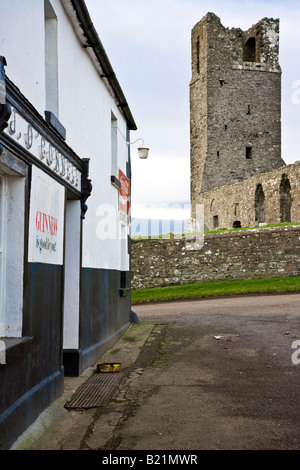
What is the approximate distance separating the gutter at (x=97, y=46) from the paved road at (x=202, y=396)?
5.14m

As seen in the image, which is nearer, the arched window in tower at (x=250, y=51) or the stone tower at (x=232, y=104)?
the stone tower at (x=232, y=104)

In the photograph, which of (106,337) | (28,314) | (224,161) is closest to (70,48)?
(28,314)

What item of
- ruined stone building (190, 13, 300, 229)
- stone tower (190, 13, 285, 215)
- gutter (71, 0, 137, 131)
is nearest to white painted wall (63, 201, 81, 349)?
gutter (71, 0, 137, 131)

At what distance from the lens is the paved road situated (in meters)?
4.67

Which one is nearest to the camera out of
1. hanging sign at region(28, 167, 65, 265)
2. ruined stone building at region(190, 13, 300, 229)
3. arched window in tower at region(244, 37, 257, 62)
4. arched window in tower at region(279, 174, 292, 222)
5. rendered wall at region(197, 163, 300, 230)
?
hanging sign at region(28, 167, 65, 265)

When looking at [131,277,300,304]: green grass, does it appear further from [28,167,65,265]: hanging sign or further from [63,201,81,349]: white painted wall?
[28,167,65,265]: hanging sign

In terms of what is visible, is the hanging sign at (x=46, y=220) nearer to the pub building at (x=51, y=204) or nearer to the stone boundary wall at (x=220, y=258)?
the pub building at (x=51, y=204)

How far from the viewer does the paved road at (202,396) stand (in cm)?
467

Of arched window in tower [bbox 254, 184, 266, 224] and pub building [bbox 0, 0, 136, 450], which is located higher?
arched window in tower [bbox 254, 184, 266, 224]

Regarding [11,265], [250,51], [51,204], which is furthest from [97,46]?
[250,51]

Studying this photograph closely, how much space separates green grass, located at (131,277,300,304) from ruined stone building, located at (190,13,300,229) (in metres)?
22.6

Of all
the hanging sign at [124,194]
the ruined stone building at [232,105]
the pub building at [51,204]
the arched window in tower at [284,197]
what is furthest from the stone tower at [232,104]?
the pub building at [51,204]

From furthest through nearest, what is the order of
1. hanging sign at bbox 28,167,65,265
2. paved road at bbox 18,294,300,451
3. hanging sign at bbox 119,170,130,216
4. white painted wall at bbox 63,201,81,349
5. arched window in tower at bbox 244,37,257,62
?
1. arched window in tower at bbox 244,37,257,62
2. hanging sign at bbox 119,170,130,216
3. white painted wall at bbox 63,201,81,349
4. hanging sign at bbox 28,167,65,265
5. paved road at bbox 18,294,300,451

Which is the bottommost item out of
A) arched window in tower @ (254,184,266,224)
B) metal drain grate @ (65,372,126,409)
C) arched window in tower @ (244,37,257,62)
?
metal drain grate @ (65,372,126,409)
